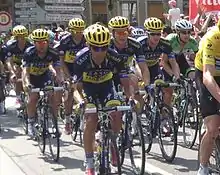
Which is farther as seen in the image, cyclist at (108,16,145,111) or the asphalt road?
the asphalt road

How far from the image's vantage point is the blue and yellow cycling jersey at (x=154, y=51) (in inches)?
323

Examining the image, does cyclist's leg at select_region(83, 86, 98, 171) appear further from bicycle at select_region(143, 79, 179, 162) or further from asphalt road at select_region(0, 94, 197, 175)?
bicycle at select_region(143, 79, 179, 162)

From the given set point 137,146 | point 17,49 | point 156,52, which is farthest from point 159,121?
point 17,49

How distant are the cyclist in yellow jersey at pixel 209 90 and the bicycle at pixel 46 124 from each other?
292 centimetres

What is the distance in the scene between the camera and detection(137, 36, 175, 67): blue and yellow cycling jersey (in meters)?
8.20

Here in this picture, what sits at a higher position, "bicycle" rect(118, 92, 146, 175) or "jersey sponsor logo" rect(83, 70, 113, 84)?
"jersey sponsor logo" rect(83, 70, 113, 84)

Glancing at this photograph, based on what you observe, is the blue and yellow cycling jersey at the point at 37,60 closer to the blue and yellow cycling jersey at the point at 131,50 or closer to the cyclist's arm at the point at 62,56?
the cyclist's arm at the point at 62,56

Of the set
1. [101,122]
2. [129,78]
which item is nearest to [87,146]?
[101,122]

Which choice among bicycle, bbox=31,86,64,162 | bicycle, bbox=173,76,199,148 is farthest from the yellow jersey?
bicycle, bbox=31,86,64,162

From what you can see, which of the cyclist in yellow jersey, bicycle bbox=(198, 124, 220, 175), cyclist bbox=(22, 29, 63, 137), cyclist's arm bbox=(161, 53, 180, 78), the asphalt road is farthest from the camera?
cyclist bbox=(22, 29, 63, 137)

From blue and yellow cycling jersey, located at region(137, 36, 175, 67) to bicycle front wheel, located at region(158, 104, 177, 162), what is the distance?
3.57 ft

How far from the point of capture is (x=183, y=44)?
8.75 m

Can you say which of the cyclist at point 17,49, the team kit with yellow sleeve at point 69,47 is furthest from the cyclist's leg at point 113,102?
the cyclist at point 17,49

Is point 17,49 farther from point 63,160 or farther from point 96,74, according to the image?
point 96,74
